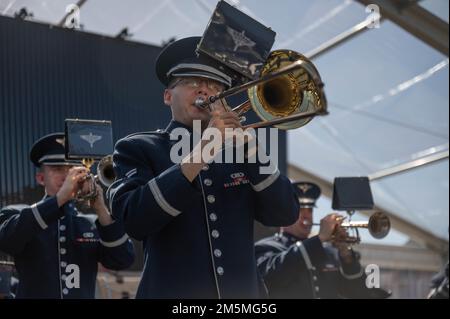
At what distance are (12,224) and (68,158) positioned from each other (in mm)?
482

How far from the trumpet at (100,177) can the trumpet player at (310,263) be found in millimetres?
1207

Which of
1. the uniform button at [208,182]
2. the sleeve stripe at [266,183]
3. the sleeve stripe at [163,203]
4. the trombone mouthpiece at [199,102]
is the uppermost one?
the trombone mouthpiece at [199,102]

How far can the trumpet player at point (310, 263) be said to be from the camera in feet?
17.2

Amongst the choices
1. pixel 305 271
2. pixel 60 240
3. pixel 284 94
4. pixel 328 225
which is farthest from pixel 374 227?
pixel 284 94

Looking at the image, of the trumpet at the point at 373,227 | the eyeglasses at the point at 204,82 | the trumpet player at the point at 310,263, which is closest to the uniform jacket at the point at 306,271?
the trumpet player at the point at 310,263

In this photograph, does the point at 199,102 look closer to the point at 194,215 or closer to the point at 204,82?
the point at 204,82

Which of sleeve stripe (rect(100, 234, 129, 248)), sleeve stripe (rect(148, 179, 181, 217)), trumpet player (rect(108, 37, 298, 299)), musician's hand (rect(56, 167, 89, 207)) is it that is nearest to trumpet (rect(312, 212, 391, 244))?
sleeve stripe (rect(100, 234, 129, 248))

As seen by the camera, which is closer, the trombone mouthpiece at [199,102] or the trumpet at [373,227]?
the trombone mouthpiece at [199,102]

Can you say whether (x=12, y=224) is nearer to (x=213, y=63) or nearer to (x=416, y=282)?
(x=213, y=63)

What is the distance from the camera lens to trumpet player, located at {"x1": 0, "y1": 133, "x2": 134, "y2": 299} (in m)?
4.11

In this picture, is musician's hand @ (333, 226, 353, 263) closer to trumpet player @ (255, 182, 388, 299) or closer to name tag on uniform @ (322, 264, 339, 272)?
trumpet player @ (255, 182, 388, 299)

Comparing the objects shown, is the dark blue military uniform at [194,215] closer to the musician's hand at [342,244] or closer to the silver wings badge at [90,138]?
the silver wings badge at [90,138]

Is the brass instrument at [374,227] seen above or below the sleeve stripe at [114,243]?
above

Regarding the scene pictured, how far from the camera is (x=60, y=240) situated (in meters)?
4.45
